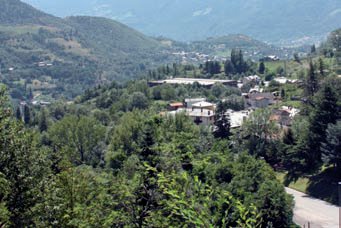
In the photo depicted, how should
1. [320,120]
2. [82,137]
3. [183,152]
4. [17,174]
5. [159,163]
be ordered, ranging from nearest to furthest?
[17,174] < [159,163] < [183,152] < [320,120] < [82,137]

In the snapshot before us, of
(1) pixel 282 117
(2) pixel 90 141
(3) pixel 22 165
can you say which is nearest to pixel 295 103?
(1) pixel 282 117

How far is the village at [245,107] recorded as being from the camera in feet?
196

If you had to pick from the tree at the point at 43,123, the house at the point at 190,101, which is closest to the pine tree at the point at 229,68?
the house at the point at 190,101

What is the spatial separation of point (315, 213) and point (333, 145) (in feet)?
18.2

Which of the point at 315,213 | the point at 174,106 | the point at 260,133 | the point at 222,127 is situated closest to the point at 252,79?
the point at 174,106

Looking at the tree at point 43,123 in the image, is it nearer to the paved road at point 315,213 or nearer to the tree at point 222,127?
the tree at point 222,127

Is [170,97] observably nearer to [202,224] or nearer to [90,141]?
[90,141]

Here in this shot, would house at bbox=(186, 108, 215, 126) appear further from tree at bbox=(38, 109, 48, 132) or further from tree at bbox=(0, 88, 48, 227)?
tree at bbox=(0, 88, 48, 227)

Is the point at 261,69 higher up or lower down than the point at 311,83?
lower down

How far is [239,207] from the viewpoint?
7.91 meters

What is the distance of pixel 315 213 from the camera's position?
35.4 m

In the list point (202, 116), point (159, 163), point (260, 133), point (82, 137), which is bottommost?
point (202, 116)

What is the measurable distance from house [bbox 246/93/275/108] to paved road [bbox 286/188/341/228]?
34483 mm

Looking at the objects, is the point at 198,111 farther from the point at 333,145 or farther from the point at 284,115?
the point at 333,145
